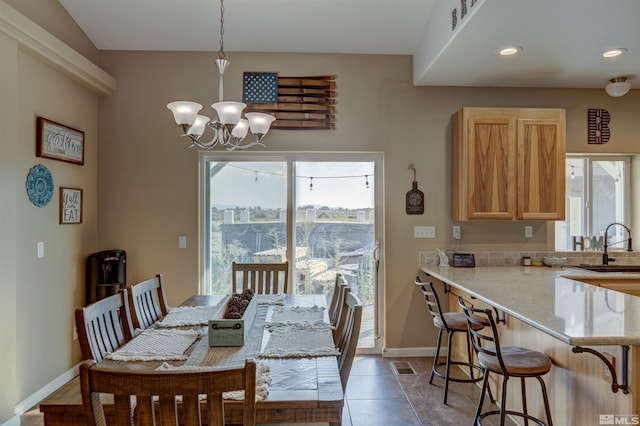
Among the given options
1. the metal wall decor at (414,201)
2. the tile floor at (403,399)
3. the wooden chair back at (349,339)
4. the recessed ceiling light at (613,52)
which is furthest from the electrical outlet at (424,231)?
the wooden chair back at (349,339)

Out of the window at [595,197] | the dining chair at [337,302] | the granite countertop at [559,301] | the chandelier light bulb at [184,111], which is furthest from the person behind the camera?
the window at [595,197]

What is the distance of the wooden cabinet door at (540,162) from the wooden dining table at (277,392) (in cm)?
274

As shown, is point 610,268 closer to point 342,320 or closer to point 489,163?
point 489,163

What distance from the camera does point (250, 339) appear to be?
1.94 metres

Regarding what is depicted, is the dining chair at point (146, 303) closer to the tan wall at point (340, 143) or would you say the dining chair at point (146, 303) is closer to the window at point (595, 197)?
the tan wall at point (340, 143)

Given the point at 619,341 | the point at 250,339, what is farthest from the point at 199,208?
the point at 619,341

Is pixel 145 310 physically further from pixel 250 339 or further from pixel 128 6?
pixel 128 6

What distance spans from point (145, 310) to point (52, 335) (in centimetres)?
132

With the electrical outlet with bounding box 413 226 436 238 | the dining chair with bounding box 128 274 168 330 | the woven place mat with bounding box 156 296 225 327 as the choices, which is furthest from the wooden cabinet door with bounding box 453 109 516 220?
the dining chair with bounding box 128 274 168 330

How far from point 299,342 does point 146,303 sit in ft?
3.63

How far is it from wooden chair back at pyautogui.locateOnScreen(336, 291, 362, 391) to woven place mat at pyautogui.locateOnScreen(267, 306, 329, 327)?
0.32 m

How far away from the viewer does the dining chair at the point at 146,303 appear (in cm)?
225

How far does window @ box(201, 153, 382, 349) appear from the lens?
3.89 meters

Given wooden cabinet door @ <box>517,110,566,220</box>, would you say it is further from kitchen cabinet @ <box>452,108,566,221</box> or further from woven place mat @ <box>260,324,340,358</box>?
woven place mat @ <box>260,324,340,358</box>
